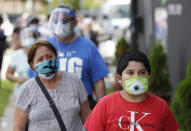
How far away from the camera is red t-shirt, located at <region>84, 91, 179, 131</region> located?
3.31 meters

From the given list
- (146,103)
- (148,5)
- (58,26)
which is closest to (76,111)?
(146,103)

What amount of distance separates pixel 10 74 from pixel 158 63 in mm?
3642

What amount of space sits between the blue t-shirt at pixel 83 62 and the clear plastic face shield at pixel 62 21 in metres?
0.19

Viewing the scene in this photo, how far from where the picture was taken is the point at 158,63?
30.2ft

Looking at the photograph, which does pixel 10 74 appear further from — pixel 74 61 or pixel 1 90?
pixel 1 90

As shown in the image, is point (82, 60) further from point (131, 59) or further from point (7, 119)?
point (7, 119)

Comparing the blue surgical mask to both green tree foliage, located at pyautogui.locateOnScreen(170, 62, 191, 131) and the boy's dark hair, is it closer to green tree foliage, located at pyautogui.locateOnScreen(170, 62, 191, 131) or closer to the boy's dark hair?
the boy's dark hair

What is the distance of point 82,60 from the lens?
4.86m

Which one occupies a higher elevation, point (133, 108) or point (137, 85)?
point (137, 85)

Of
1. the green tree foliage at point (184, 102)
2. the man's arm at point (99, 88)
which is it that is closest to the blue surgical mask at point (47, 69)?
the man's arm at point (99, 88)

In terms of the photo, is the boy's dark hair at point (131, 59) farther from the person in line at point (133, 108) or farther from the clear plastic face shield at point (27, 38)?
the clear plastic face shield at point (27, 38)

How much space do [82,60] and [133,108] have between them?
1615 millimetres

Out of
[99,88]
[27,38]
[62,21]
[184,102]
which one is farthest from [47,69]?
[27,38]

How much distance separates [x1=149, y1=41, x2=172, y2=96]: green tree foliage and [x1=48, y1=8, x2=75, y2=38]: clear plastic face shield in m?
4.24
